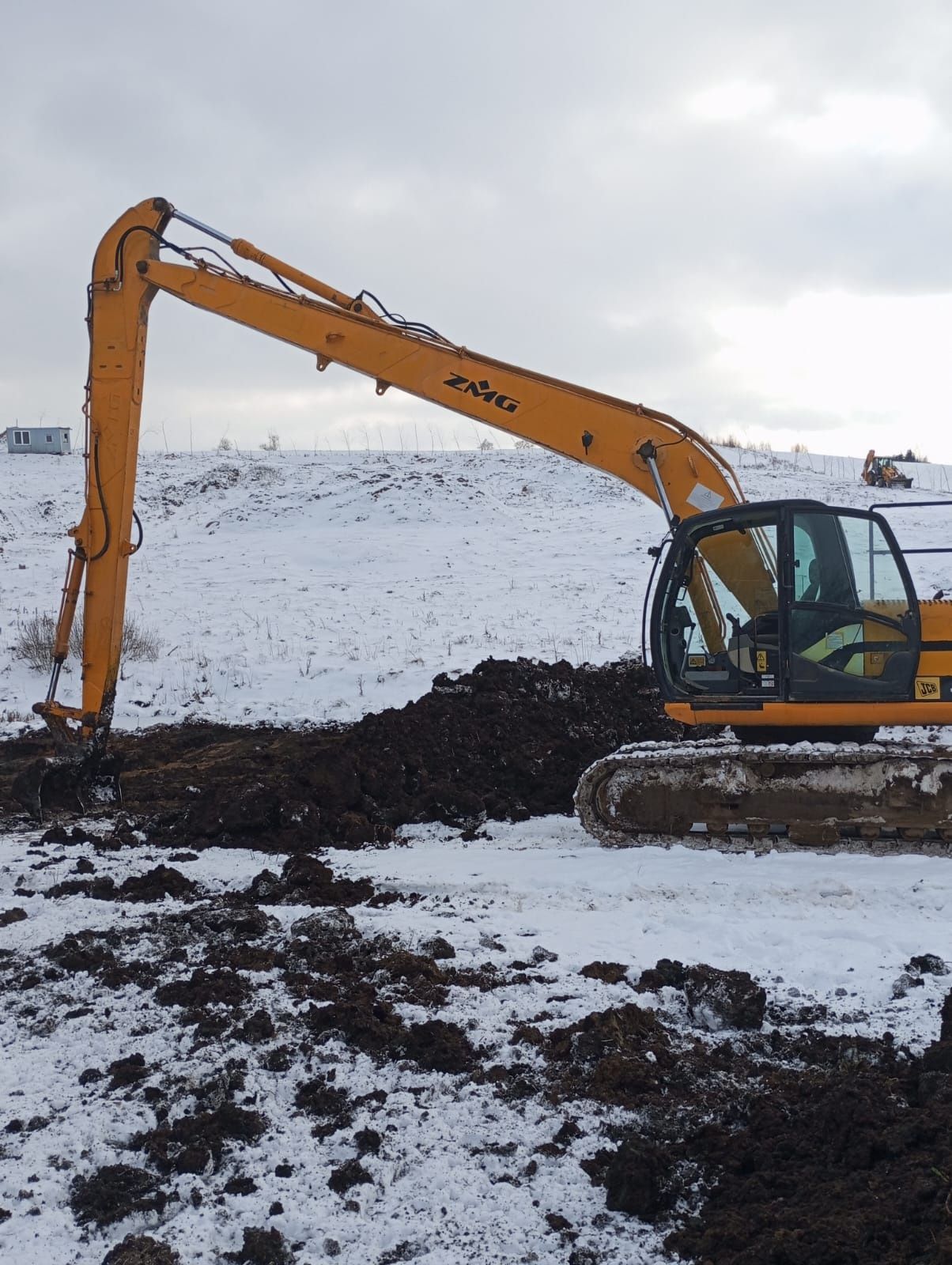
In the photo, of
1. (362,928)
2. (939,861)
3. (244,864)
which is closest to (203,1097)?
(362,928)

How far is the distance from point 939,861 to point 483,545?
18282mm

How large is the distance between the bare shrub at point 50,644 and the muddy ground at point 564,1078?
23.2 ft

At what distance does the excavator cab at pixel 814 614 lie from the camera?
22.9ft

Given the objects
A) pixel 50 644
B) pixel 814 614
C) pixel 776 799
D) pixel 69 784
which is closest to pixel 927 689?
pixel 814 614

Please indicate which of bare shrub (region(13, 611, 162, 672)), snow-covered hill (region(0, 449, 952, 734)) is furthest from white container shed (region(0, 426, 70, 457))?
bare shrub (region(13, 611, 162, 672))

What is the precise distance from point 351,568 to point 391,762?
13894mm

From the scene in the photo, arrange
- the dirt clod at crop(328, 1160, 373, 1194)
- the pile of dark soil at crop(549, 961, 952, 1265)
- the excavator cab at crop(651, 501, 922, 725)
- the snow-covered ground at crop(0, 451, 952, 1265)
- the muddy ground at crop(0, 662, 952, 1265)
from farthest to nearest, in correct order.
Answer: the excavator cab at crop(651, 501, 922, 725) → the dirt clod at crop(328, 1160, 373, 1194) → the snow-covered ground at crop(0, 451, 952, 1265) → the muddy ground at crop(0, 662, 952, 1265) → the pile of dark soil at crop(549, 961, 952, 1265)

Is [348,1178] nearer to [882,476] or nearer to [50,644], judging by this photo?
[50,644]

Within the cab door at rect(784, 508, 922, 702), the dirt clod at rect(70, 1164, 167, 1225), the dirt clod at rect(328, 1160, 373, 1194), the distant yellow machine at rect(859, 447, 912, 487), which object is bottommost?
the dirt clod at rect(70, 1164, 167, 1225)

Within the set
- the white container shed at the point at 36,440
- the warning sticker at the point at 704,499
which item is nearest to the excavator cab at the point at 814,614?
the warning sticker at the point at 704,499

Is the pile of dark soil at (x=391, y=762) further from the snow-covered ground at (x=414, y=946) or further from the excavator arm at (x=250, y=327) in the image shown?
the excavator arm at (x=250, y=327)

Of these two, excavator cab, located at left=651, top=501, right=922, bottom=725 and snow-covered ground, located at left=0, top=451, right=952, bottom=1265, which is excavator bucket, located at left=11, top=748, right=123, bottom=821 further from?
excavator cab, located at left=651, top=501, right=922, bottom=725

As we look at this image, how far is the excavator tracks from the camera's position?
681cm

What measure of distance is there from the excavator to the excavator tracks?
1cm
